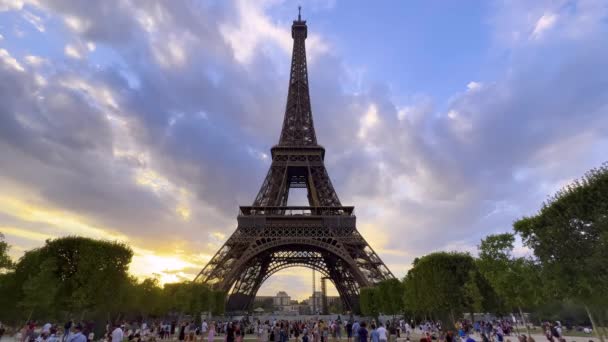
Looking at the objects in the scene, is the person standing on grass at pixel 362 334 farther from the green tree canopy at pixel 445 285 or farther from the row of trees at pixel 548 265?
the green tree canopy at pixel 445 285

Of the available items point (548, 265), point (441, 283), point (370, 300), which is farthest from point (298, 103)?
point (548, 265)

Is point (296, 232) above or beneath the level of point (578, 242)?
above

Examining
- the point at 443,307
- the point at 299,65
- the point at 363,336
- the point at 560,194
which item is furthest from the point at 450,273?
the point at 299,65

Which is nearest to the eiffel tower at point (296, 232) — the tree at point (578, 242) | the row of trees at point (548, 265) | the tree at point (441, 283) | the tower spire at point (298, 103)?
the tower spire at point (298, 103)

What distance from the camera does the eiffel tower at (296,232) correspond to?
4031cm

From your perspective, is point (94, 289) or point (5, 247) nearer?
point (5, 247)

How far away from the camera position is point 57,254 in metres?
26.9

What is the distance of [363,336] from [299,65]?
51.4m

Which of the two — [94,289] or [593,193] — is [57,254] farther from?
[593,193]

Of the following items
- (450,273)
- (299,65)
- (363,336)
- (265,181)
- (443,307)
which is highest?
(299,65)

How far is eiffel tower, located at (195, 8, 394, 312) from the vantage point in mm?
40312

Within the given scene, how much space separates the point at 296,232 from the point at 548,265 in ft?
96.6

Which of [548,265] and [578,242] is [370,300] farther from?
[578,242]

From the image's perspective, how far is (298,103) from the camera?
2190 inches
